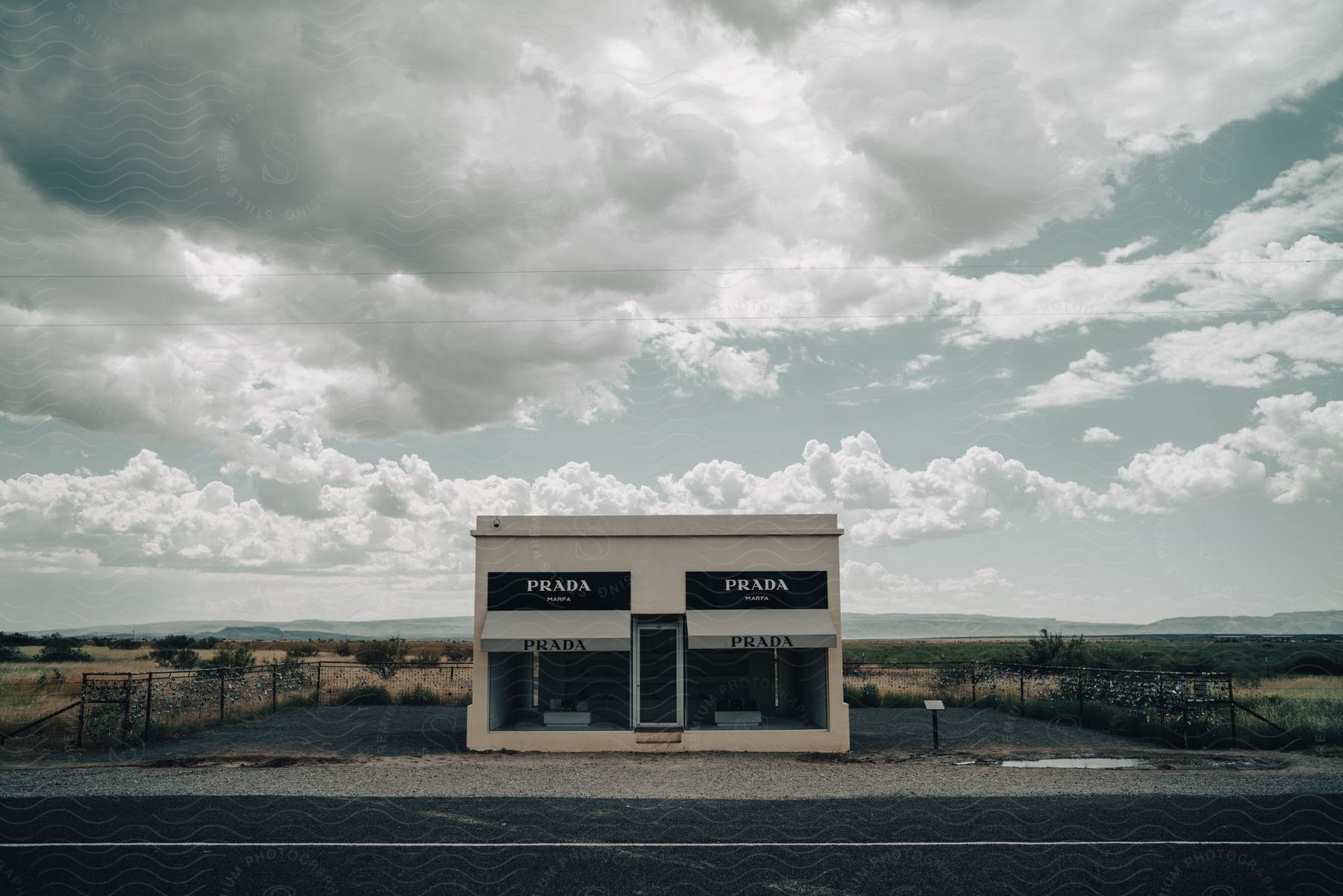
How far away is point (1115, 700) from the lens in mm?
24781

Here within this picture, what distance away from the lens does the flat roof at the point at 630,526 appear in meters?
19.1

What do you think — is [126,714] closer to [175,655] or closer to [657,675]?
[657,675]

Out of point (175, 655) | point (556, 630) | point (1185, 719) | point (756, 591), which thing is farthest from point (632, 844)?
point (175, 655)

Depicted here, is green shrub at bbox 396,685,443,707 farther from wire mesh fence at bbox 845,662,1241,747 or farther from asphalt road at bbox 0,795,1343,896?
asphalt road at bbox 0,795,1343,896

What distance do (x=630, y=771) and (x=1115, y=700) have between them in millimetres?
16137

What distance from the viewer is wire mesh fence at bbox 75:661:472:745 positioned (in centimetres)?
1939

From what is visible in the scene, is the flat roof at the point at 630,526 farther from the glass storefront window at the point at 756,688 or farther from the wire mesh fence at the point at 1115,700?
the wire mesh fence at the point at 1115,700

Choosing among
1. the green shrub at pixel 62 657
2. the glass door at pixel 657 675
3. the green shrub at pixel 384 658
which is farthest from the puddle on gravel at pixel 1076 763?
the green shrub at pixel 62 657

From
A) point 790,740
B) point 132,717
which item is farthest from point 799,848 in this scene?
point 132,717

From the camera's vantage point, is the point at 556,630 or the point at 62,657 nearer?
the point at 556,630

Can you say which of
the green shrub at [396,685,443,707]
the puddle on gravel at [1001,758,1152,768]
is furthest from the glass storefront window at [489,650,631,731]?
the puddle on gravel at [1001,758,1152,768]

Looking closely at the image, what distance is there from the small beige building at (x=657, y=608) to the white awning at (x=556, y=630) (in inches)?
1.1

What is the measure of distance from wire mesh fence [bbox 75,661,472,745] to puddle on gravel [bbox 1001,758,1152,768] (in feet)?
60.1

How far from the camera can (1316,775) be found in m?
15.2
